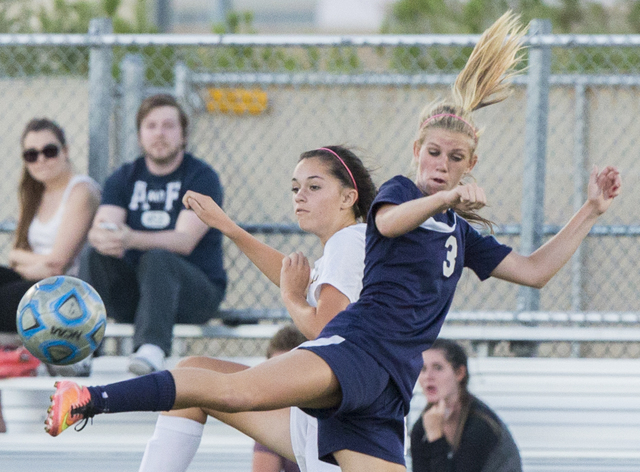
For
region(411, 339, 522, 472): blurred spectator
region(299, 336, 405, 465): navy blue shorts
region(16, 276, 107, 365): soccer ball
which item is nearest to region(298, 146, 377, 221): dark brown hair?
region(299, 336, 405, 465): navy blue shorts

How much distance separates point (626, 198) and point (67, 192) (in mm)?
3717

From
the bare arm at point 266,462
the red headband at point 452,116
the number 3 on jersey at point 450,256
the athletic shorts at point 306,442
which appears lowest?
the bare arm at point 266,462

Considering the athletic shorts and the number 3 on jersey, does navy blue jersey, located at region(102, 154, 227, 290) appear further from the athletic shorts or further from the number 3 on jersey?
the number 3 on jersey

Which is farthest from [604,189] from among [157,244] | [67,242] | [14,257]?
[14,257]

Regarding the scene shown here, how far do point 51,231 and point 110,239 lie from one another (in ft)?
1.97

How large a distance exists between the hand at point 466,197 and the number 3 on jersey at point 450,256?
14.6 inches

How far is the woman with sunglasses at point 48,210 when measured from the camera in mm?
4098

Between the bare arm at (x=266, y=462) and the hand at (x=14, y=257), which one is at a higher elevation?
the hand at (x=14, y=257)

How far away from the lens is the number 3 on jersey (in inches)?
97.2

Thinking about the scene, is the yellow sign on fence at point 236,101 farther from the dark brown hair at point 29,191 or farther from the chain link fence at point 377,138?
the dark brown hair at point 29,191

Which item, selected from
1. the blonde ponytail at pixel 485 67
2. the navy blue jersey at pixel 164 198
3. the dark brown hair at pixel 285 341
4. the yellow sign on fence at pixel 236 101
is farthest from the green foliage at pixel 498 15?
the dark brown hair at pixel 285 341

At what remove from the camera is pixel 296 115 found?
229 inches

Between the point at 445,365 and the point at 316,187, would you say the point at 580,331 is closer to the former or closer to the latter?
the point at 445,365

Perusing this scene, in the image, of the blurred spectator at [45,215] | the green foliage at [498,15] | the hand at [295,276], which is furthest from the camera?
the green foliage at [498,15]
